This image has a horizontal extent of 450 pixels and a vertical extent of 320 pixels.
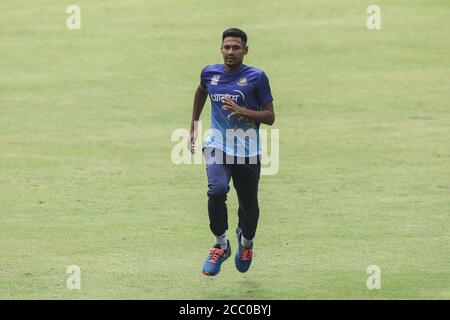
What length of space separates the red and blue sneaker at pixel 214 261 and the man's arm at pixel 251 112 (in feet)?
4.80

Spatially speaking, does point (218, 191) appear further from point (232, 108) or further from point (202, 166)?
point (202, 166)

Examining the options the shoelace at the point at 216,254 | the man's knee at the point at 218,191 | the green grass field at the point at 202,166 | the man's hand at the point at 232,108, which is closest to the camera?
the man's hand at the point at 232,108

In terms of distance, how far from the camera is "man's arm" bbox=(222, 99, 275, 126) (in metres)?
11.6

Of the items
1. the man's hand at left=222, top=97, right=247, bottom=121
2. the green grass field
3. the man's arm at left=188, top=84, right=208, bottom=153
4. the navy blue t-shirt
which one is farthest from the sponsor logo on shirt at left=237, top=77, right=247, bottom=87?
the green grass field

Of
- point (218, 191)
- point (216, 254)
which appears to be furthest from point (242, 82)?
point (216, 254)

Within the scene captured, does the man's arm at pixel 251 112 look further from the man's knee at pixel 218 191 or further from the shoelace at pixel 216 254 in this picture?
the shoelace at pixel 216 254

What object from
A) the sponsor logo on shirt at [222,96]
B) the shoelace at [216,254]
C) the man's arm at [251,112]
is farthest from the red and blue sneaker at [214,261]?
the sponsor logo on shirt at [222,96]

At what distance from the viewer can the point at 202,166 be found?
64.6ft

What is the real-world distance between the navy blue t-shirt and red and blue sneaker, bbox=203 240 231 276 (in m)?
1.05

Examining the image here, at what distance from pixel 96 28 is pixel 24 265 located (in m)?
20.7

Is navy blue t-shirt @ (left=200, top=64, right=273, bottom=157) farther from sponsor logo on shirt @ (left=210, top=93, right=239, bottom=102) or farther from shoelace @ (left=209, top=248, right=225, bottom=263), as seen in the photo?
shoelace @ (left=209, top=248, right=225, bottom=263)

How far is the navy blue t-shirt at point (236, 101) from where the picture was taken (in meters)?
11.8

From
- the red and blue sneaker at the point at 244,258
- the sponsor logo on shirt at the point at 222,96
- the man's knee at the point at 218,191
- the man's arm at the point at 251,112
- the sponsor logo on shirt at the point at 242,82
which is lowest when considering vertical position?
the red and blue sneaker at the point at 244,258

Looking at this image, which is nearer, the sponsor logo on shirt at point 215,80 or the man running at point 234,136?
the man running at point 234,136
